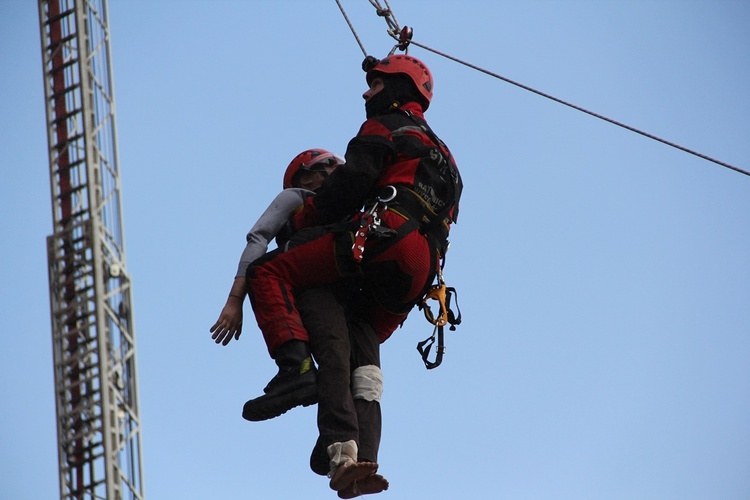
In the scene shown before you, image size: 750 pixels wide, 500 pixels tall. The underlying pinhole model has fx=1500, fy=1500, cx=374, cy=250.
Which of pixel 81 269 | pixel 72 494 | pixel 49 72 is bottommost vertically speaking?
pixel 72 494

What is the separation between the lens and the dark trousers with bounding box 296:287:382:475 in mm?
8352

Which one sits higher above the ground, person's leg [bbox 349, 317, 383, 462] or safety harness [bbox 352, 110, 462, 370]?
safety harness [bbox 352, 110, 462, 370]

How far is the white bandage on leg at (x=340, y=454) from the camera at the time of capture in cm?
820

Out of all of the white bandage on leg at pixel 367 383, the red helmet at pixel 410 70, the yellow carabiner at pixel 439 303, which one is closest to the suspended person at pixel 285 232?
the white bandage on leg at pixel 367 383

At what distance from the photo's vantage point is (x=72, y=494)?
747 centimetres

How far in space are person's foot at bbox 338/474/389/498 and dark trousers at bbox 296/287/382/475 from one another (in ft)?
0.74

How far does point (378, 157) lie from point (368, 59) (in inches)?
39.0

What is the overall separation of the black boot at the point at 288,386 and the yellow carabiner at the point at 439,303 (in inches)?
35.9

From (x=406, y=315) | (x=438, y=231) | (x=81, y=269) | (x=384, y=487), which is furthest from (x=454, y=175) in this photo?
(x=81, y=269)

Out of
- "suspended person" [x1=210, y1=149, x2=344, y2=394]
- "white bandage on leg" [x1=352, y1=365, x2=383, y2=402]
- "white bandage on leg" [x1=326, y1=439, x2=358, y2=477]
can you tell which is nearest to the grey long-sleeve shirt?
"suspended person" [x1=210, y1=149, x2=344, y2=394]

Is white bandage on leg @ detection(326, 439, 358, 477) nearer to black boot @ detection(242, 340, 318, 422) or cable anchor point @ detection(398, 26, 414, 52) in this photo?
black boot @ detection(242, 340, 318, 422)

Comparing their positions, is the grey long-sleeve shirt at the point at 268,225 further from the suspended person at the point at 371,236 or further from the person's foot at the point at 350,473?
the person's foot at the point at 350,473

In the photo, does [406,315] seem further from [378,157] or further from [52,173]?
[52,173]

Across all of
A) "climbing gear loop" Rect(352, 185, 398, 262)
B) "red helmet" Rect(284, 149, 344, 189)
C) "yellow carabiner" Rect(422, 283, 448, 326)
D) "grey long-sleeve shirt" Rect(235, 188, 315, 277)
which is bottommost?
"yellow carabiner" Rect(422, 283, 448, 326)
